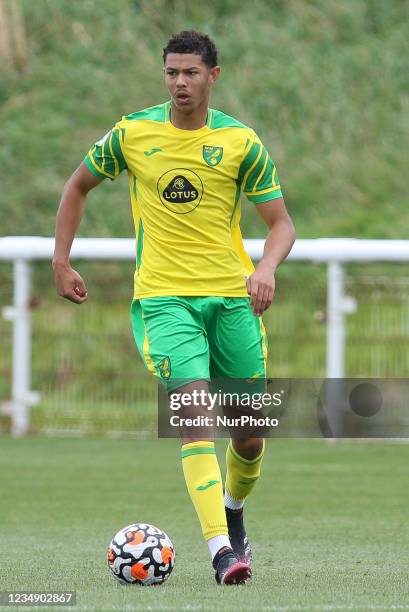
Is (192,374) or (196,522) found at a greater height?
(192,374)

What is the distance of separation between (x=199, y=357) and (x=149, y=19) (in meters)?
18.3

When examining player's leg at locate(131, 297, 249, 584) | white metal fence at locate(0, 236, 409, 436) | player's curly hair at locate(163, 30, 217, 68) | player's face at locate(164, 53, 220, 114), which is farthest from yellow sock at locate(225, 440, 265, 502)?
white metal fence at locate(0, 236, 409, 436)

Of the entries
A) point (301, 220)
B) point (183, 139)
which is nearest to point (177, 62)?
point (183, 139)

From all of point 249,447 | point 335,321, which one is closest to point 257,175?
point 249,447

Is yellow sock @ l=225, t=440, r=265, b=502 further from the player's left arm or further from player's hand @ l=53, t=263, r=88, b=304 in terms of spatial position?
player's hand @ l=53, t=263, r=88, b=304

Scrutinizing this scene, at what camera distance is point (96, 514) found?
9750mm

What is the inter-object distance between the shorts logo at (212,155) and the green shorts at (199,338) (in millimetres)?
612

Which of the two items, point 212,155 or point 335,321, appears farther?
point 335,321

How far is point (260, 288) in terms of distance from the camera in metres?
6.40

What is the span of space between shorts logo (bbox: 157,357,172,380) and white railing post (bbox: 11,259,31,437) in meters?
9.34

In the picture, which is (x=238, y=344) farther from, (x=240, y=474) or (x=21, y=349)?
(x=21, y=349)

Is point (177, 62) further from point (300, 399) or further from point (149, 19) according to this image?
point (149, 19)

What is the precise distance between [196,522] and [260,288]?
3346 mm

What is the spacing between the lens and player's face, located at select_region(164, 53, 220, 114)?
258 inches
